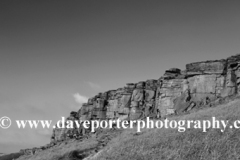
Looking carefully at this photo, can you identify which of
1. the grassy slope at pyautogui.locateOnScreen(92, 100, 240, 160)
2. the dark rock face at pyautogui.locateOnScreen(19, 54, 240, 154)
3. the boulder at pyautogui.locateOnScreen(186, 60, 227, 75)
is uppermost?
the boulder at pyautogui.locateOnScreen(186, 60, 227, 75)

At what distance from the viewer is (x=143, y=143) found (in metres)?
17.3

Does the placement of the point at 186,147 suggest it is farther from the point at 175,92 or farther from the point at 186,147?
the point at 175,92

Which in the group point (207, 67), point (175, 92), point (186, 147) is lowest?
point (186, 147)

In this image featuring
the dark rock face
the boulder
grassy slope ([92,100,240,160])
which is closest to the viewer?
grassy slope ([92,100,240,160])

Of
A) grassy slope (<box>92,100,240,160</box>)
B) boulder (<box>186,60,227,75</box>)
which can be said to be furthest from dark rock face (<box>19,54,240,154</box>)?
grassy slope (<box>92,100,240,160</box>)

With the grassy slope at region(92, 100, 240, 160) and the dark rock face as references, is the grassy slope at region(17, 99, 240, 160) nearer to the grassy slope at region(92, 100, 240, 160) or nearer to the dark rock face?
the grassy slope at region(92, 100, 240, 160)

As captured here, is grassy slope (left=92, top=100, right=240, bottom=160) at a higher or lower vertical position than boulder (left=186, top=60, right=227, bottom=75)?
lower

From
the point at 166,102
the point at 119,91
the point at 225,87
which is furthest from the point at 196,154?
the point at 119,91

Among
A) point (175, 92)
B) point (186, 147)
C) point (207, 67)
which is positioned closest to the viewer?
point (186, 147)

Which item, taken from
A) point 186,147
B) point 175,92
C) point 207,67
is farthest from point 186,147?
point 175,92

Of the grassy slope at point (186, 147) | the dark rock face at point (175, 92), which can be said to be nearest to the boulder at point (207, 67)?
the dark rock face at point (175, 92)

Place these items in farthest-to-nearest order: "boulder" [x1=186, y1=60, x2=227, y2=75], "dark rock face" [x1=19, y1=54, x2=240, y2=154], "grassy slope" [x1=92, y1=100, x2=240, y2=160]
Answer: "boulder" [x1=186, y1=60, x2=227, y2=75] < "dark rock face" [x1=19, y1=54, x2=240, y2=154] < "grassy slope" [x1=92, y1=100, x2=240, y2=160]

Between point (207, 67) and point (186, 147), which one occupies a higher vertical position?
point (207, 67)

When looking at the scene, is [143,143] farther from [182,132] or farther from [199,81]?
[199,81]
